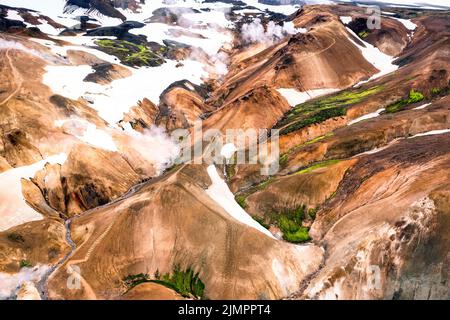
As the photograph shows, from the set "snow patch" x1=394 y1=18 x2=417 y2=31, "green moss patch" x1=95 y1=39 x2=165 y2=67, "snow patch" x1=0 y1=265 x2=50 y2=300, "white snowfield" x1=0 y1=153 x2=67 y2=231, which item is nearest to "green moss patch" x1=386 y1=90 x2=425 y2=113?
"white snowfield" x1=0 y1=153 x2=67 y2=231

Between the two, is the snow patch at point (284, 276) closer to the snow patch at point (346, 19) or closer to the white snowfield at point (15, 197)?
the white snowfield at point (15, 197)

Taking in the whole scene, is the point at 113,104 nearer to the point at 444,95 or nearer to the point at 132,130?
the point at 132,130

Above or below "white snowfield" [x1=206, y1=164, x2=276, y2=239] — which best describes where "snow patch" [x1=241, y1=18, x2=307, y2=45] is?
above

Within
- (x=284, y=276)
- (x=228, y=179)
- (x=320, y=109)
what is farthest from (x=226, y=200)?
(x=320, y=109)

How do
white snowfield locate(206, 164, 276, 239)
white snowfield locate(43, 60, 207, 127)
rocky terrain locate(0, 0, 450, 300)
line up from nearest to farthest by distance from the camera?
1. rocky terrain locate(0, 0, 450, 300)
2. white snowfield locate(206, 164, 276, 239)
3. white snowfield locate(43, 60, 207, 127)

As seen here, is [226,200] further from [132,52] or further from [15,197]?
[132,52]

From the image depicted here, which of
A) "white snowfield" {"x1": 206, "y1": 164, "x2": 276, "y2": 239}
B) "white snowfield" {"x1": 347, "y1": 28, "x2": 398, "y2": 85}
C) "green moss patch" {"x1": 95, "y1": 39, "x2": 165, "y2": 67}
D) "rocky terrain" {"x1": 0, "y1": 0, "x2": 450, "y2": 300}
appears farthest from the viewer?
"green moss patch" {"x1": 95, "y1": 39, "x2": 165, "y2": 67}

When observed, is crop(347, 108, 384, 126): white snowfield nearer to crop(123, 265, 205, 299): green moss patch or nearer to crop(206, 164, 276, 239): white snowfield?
crop(206, 164, 276, 239): white snowfield
